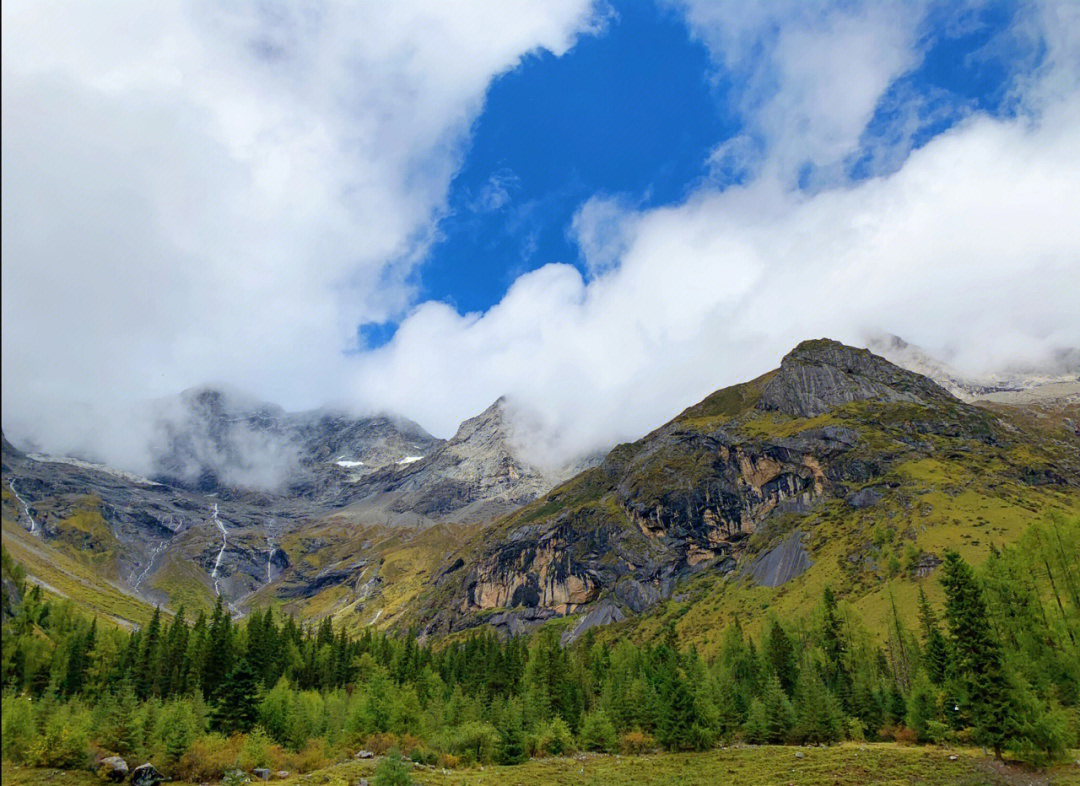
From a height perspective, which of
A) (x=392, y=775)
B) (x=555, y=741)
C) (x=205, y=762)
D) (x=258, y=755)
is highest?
(x=205, y=762)

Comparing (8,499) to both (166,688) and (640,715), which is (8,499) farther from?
(166,688)

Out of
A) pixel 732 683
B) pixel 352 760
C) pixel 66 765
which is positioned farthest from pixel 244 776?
pixel 732 683

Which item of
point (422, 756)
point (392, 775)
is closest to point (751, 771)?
point (422, 756)

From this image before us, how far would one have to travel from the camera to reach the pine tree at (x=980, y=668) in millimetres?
45344

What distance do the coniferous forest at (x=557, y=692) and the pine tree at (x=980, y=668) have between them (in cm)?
10

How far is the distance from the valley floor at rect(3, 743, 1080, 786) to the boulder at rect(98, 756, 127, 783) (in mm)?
543

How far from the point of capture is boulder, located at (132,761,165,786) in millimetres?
38719

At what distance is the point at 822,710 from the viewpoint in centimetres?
7088

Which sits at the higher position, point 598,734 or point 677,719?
point 677,719

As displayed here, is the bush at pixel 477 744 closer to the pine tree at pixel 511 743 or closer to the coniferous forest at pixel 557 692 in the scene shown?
the coniferous forest at pixel 557 692

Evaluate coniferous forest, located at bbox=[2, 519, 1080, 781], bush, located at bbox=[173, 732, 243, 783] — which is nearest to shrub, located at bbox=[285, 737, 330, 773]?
coniferous forest, located at bbox=[2, 519, 1080, 781]

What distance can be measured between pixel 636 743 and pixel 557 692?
23715mm

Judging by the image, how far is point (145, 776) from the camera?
39062 millimetres

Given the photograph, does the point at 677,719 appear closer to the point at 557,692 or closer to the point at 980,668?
the point at 557,692
